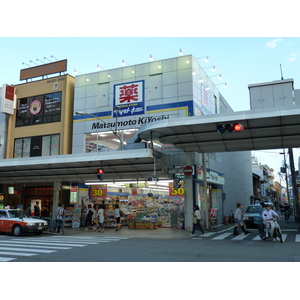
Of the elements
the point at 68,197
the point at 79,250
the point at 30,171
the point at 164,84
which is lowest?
the point at 79,250

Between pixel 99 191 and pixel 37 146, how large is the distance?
674cm

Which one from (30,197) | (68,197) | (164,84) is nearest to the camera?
(164,84)

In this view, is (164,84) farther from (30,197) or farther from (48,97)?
(30,197)

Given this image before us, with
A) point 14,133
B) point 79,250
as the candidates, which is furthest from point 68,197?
point 79,250

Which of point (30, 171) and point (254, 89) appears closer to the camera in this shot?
point (254, 89)

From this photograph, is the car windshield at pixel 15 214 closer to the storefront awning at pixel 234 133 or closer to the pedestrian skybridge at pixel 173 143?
the pedestrian skybridge at pixel 173 143

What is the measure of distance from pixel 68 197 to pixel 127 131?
8.37 metres

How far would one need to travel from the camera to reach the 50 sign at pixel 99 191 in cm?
2861

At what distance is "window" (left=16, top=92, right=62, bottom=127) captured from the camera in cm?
2858

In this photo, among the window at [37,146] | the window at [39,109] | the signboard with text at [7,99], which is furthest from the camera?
the signboard with text at [7,99]

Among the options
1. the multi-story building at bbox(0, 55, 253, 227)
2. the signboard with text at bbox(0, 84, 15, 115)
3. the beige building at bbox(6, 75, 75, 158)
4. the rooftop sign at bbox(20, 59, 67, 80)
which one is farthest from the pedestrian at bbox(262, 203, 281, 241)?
the signboard with text at bbox(0, 84, 15, 115)

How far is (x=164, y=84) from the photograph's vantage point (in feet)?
80.1

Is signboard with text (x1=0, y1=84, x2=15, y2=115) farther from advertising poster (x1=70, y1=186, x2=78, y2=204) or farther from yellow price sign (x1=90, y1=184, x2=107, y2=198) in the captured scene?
yellow price sign (x1=90, y1=184, x2=107, y2=198)

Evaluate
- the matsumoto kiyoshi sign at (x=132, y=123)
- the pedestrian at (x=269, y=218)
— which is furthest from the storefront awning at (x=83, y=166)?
the pedestrian at (x=269, y=218)
